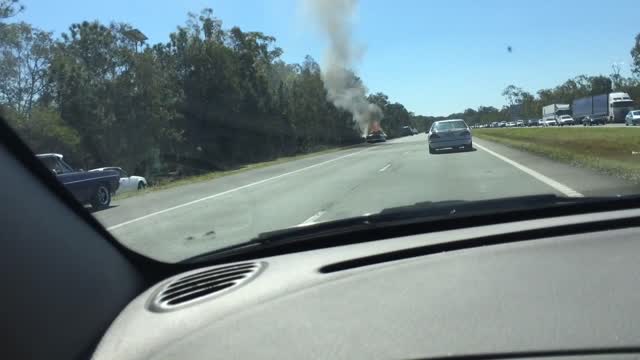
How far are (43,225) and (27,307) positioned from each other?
54 cm

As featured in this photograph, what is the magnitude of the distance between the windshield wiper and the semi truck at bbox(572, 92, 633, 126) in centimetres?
8021

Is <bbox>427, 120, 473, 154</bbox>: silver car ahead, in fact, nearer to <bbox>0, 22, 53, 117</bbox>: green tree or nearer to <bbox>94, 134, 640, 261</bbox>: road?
<bbox>94, 134, 640, 261</bbox>: road

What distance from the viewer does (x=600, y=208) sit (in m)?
3.85

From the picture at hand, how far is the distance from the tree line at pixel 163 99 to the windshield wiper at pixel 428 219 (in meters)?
1.50

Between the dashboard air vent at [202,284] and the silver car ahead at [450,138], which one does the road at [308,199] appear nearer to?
the dashboard air vent at [202,284]

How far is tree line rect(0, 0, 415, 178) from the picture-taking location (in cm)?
565

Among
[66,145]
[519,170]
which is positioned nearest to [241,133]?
[519,170]

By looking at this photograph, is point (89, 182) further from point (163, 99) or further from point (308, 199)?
point (163, 99)

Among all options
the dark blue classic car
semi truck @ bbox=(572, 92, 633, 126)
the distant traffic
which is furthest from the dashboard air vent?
semi truck @ bbox=(572, 92, 633, 126)

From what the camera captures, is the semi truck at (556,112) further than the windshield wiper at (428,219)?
Yes

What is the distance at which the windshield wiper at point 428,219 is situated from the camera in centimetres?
386

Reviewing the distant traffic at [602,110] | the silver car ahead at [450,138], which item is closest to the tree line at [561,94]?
the distant traffic at [602,110]

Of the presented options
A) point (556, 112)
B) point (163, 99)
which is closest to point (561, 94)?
point (556, 112)

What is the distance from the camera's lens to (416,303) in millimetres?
2676
